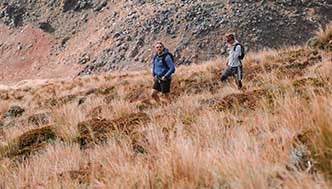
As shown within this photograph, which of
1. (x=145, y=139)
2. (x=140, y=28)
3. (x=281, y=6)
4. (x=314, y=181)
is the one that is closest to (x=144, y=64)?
(x=140, y=28)

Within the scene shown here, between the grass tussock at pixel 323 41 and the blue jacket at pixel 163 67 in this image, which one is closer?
the blue jacket at pixel 163 67

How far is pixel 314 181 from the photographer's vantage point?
12.7 feet

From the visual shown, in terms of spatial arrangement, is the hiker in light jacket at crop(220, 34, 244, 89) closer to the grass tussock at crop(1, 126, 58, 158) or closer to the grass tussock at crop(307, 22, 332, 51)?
the grass tussock at crop(307, 22, 332, 51)

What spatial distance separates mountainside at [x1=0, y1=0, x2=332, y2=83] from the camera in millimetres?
49000

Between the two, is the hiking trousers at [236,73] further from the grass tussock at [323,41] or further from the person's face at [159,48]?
the grass tussock at [323,41]

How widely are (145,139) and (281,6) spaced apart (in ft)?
157

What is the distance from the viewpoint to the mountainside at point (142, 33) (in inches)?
1929

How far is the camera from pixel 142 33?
168 feet

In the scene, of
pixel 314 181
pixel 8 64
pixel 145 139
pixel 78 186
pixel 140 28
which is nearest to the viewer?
pixel 314 181

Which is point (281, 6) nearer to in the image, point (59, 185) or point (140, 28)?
point (140, 28)

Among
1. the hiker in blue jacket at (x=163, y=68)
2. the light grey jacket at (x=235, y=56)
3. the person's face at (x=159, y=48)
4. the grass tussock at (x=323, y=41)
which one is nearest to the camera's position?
the person's face at (x=159, y=48)

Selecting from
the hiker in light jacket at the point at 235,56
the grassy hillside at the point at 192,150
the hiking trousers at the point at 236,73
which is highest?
the grassy hillside at the point at 192,150

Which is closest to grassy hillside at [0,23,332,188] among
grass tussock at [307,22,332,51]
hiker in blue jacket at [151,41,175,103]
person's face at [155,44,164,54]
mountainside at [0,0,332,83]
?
person's face at [155,44,164,54]

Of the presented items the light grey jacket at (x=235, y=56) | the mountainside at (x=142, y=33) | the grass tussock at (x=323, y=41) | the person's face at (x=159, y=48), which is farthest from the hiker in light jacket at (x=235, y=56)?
the mountainside at (x=142, y=33)
